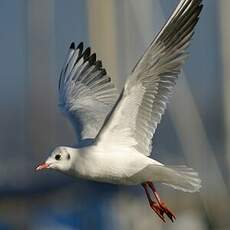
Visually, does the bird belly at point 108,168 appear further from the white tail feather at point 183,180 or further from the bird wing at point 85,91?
the bird wing at point 85,91

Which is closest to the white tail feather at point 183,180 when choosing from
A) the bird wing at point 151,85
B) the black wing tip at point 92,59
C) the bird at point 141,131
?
the bird at point 141,131

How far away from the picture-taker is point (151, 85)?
3.79 metres

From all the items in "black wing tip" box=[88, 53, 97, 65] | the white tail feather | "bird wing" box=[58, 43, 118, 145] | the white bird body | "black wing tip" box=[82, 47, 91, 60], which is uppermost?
"black wing tip" box=[82, 47, 91, 60]

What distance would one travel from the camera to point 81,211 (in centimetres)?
613

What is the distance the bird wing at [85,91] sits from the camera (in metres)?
4.03

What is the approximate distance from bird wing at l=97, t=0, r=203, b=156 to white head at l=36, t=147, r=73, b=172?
91 mm

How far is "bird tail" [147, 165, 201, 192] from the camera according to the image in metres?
3.74

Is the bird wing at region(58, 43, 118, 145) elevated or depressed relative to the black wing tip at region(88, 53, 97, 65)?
depressed

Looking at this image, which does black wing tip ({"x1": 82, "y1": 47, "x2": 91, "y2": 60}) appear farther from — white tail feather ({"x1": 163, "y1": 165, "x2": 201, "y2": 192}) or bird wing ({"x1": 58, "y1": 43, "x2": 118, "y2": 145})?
white tail feather ({"x1": 163, "y1": 165, "x2": 201, "y2": 192})

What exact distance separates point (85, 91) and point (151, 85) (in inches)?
19.1

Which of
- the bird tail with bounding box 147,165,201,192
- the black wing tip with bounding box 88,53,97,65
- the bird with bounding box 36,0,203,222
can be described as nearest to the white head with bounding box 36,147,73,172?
the bird with bounding box 36,0,203,222

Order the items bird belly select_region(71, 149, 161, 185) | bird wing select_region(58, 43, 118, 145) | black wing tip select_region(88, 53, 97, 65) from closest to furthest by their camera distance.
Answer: bird belly select_region(71, 149, 161, 185) → bird wing select_region(58, 43, 118, 145) → black wing tip select_region(88, 53, 97, 65)

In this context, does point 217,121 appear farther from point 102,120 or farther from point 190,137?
point 102,120

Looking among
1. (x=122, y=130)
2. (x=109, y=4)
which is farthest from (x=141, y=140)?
(x=109, y=4)
